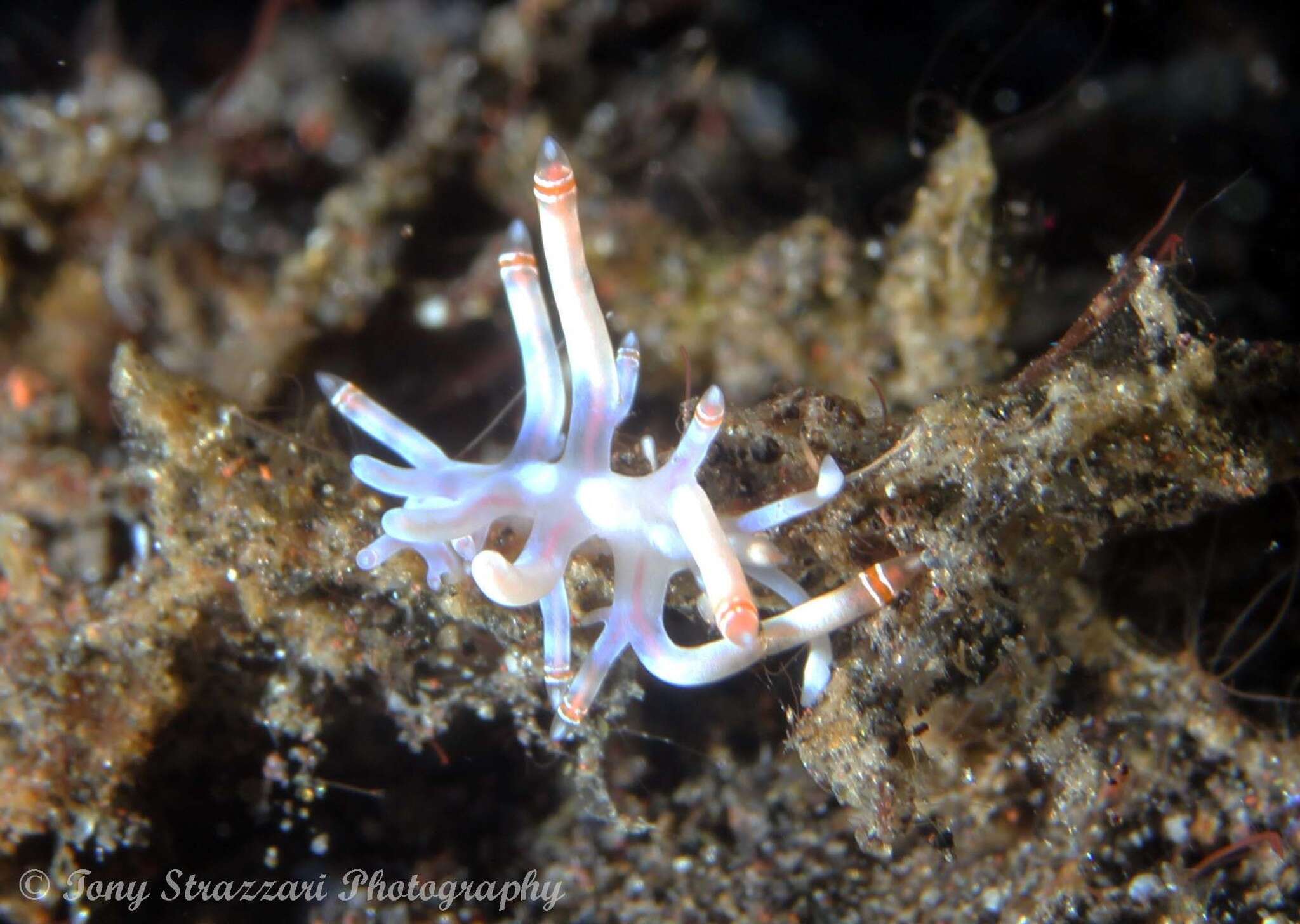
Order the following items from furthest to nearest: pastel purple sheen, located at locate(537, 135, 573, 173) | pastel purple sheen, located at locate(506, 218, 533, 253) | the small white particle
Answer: the small white particle, pastel purple sheen, located at locate(506, 218, 533, 253), pastel purple sheen, located at locate(537, 135, 573, 173)

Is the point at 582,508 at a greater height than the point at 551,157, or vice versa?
the point at 551,157

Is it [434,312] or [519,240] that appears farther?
[434,312]

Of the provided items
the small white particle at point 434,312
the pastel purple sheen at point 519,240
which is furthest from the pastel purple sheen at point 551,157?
the small white particle at point 434,312

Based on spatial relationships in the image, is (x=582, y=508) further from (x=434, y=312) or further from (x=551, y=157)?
(x=434, y=312)

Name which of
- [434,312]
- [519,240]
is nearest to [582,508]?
[519,240]

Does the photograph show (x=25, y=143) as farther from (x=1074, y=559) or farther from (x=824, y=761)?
(x=1074, y=559)

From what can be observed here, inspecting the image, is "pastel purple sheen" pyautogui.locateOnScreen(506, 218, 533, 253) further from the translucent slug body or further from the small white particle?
the small white particle

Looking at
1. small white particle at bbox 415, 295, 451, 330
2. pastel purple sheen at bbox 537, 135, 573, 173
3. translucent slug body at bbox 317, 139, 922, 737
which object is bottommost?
translucent slug body at bbox 317, 139, 922, 737

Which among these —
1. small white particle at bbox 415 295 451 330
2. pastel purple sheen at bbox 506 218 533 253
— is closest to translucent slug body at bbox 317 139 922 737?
pastel purple sheen at bbox 506 218 533 253
